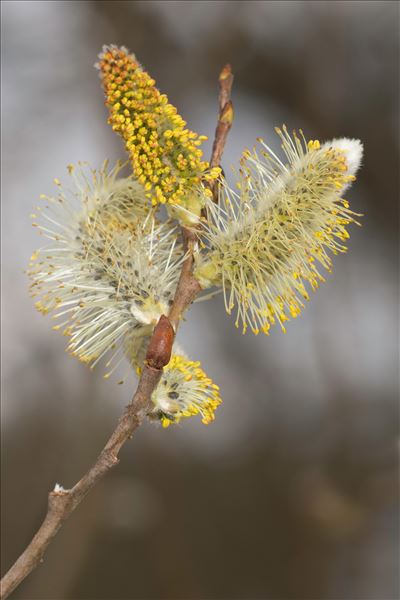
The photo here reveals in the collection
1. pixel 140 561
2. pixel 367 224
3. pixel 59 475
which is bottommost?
pixel 140 561

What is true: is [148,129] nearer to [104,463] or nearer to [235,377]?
[104,463]

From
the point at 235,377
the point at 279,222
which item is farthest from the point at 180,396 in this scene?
the point at 235,377

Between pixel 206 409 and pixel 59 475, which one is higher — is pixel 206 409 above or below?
above

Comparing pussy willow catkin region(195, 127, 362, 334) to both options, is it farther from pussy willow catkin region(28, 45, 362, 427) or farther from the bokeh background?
the bokeh background

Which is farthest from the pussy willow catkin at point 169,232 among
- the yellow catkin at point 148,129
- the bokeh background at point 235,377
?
the bokeh background at point 235,377

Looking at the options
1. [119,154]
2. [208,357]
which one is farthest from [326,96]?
[208,357]

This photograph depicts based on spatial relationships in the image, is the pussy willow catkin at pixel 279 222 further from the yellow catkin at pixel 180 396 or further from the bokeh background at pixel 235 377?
the bokeh background at pixel 235 377

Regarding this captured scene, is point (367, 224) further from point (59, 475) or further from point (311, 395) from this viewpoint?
point (59, 475)
